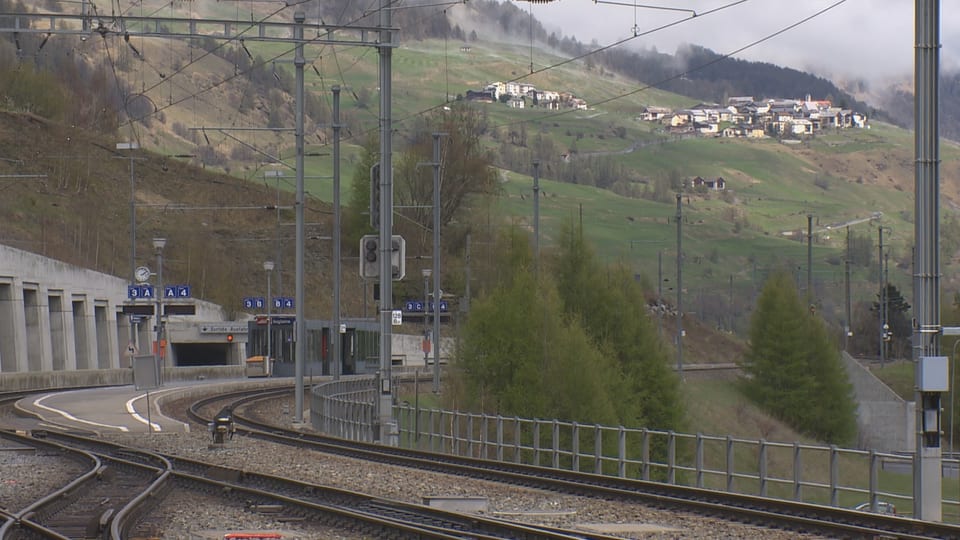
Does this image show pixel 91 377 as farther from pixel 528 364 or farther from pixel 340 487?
pixel 340 487

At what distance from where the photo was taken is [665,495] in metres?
25.8

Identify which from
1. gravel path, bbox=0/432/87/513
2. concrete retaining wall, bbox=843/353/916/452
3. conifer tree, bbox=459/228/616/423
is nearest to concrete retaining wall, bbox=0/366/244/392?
conifer tree, bbox=459/228/616/423

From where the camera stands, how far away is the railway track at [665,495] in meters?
19.8

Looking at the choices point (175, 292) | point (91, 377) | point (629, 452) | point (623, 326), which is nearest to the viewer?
point (629, 452)

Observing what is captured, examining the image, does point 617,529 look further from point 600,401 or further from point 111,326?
point 111,326

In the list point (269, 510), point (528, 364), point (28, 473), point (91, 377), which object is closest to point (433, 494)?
point (269, 510)

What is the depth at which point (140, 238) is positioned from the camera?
153375mm

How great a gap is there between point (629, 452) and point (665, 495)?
34.2 m

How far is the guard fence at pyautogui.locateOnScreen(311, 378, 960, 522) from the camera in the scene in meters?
26.8

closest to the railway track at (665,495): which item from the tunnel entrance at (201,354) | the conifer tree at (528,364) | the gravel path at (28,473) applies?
the gravel path at (28,473)

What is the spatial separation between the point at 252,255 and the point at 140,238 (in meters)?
12.2

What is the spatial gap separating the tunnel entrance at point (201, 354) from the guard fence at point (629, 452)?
57.3 meters

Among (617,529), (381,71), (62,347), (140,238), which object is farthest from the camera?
(140,238)

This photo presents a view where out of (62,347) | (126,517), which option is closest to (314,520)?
(126,517)
